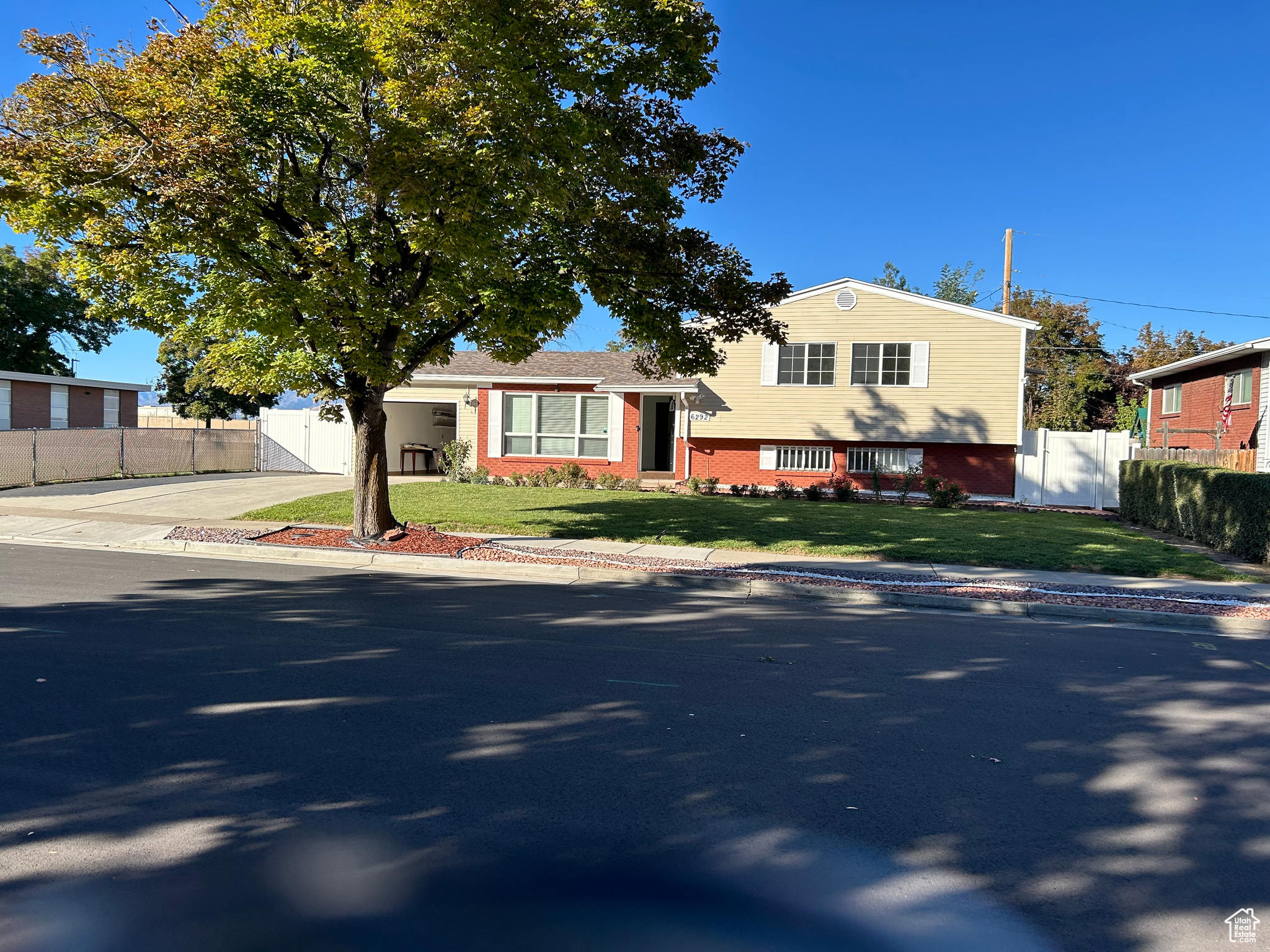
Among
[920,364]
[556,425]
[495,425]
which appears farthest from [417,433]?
[920,364]

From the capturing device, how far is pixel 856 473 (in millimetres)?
24547

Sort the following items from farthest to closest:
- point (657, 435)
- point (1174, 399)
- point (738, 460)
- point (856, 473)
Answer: point (657, 435) → point (1174, 399) → point (738, 460) → point (856, 473)

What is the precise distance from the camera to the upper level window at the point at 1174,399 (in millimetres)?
27859

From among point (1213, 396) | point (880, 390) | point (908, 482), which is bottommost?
point (908, 482)

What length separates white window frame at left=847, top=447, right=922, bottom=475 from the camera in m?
24.2

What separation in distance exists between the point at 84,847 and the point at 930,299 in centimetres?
2312

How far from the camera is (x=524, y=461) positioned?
26.0m

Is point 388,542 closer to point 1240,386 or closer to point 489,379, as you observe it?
point 489,379

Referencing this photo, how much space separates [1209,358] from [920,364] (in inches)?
309

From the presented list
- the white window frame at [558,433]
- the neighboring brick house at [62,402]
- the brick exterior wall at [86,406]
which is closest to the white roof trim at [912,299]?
the white window frame at [558,433]

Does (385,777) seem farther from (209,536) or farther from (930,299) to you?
(930,299)

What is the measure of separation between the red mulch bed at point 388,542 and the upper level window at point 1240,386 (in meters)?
20.5

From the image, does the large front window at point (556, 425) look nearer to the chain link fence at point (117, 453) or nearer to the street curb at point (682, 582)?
the chain link fence at point (117, 453)

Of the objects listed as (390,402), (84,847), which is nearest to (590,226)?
(84,847)
